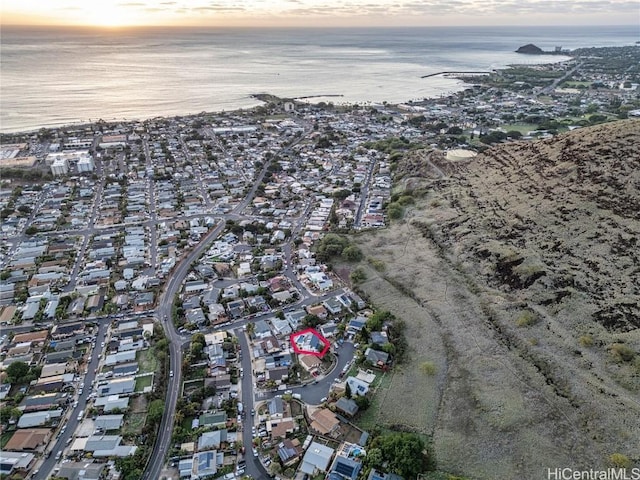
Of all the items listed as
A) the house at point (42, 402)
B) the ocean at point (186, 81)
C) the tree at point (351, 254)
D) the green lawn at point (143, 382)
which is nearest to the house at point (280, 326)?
the green lawn at point (143, 382)

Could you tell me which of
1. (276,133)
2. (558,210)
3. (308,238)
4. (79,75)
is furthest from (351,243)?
(79,75)

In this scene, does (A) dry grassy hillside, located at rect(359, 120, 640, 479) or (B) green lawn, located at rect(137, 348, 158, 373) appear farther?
(B) green lawn, located at rect(137, 348, 158, 373)

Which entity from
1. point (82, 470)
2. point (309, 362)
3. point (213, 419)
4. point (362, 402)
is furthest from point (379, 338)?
point (82, 470)

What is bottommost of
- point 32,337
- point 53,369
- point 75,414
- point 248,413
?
point 75,414

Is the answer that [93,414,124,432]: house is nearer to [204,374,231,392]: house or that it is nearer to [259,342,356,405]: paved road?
[204,374,231,392]: house

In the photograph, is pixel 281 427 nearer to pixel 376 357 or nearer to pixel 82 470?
pixel 376 357

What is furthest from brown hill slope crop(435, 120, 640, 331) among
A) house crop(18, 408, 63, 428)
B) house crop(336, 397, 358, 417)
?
house crop(18, 408, 63, 428)
